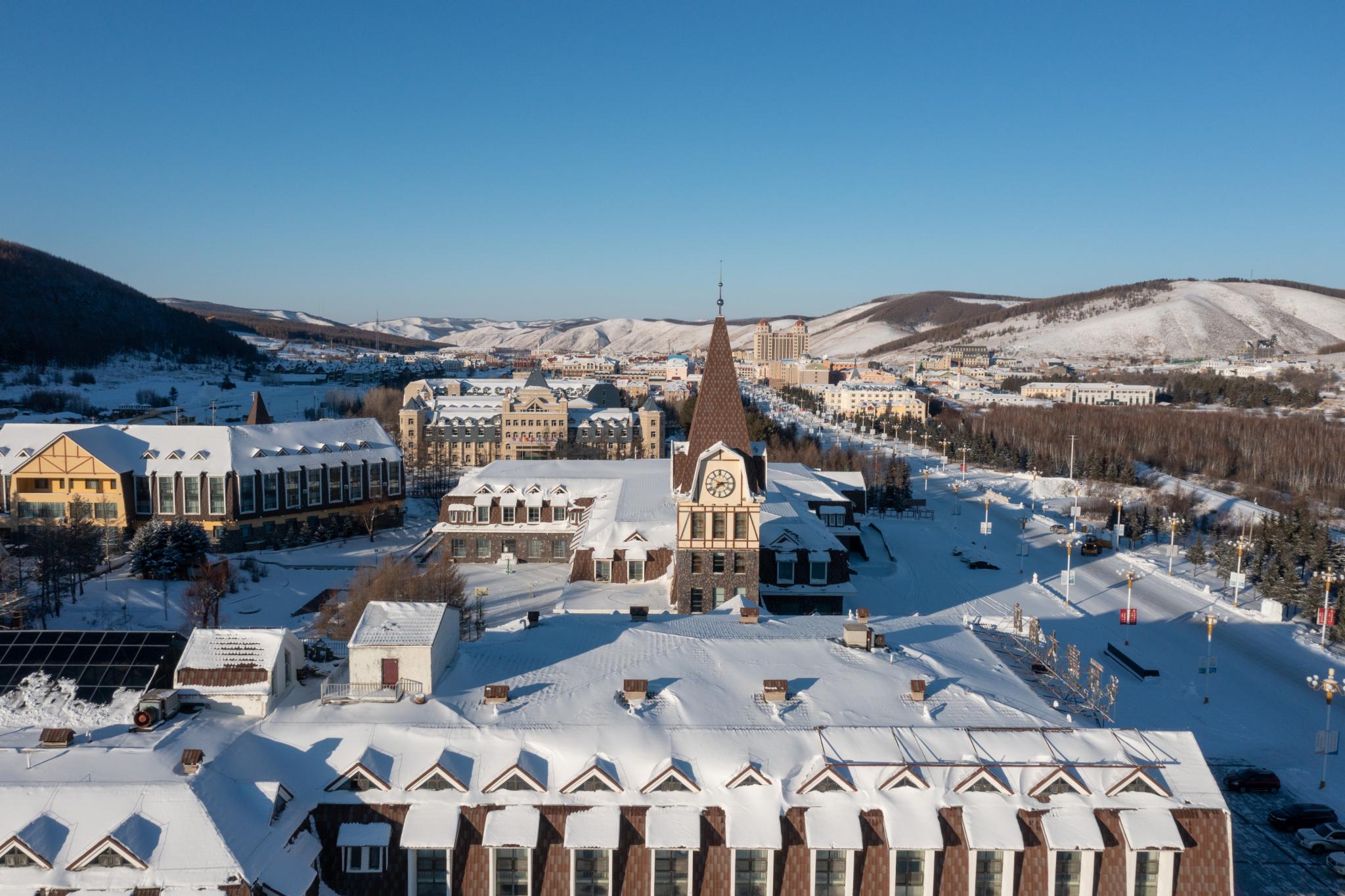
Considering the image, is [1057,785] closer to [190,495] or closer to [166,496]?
[190,495]

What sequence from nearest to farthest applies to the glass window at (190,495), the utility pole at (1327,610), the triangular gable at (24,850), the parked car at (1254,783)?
the triangular gable at (24,850), the parked car at (1254,783), the utility pole at (1327,610), the glass window at (190,495)

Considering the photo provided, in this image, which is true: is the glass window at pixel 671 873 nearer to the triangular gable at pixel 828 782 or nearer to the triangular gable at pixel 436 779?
the triangular gable at pixel 828 782

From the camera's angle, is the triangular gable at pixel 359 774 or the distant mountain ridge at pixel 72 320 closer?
the triangular gable at pixel 359 774

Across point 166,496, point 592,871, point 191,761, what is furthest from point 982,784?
point 166,496

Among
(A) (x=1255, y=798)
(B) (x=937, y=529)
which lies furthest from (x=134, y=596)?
(B) (x=937, y=529)

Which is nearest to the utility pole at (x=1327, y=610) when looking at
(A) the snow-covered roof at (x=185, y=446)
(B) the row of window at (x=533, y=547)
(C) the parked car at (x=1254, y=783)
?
(C) the parked car at (x=1254, y=783)

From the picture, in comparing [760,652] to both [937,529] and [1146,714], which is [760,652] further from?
[937,529]
